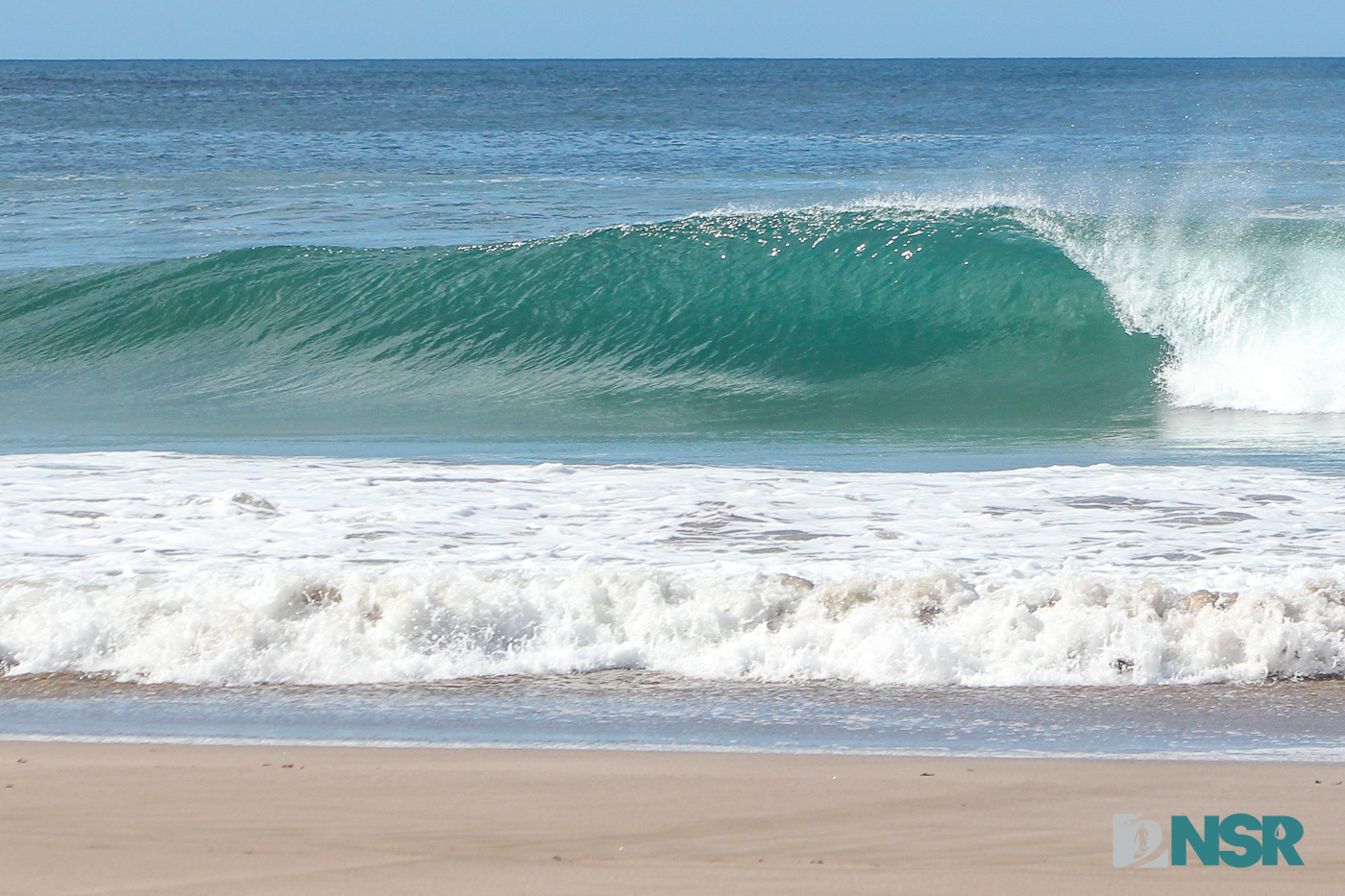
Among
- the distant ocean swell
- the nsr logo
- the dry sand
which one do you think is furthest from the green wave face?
the nsr logo

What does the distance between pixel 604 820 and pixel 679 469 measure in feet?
11.5

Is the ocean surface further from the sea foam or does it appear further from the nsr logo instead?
the nsr logo

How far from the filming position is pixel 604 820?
265 cm

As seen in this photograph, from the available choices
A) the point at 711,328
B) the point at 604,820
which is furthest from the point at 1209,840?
the point at 711,328

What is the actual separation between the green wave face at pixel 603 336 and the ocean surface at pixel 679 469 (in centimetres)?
6

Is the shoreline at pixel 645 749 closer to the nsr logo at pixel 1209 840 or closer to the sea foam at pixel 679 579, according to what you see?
the nsr logo at pixel 1209 840

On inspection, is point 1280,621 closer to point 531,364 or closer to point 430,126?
point 531,364

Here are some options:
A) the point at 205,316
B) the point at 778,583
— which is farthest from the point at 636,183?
the point at 778,583

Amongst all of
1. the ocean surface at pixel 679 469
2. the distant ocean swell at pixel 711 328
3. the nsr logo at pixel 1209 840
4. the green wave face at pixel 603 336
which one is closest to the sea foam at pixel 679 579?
the ocean surface at pixel 679 469

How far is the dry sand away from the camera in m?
2.41

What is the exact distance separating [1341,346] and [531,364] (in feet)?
20.6

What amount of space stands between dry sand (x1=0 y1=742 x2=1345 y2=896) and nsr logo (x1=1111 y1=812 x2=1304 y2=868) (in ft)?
0.11

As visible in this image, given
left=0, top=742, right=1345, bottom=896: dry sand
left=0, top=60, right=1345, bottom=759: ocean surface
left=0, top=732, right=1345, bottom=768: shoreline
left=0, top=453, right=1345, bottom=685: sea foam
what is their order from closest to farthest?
1. left=0, top=742, right=1345, bottom=896: dry sand
2. left=0, top=732, right=1345, bottom=768: shoreline
3. left=0, top=60, right=1345, bottom=759: ocean surface
4. left=0, top=453, right=1345, bottom=685: sea foam

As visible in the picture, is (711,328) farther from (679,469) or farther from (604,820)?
(604,820)
